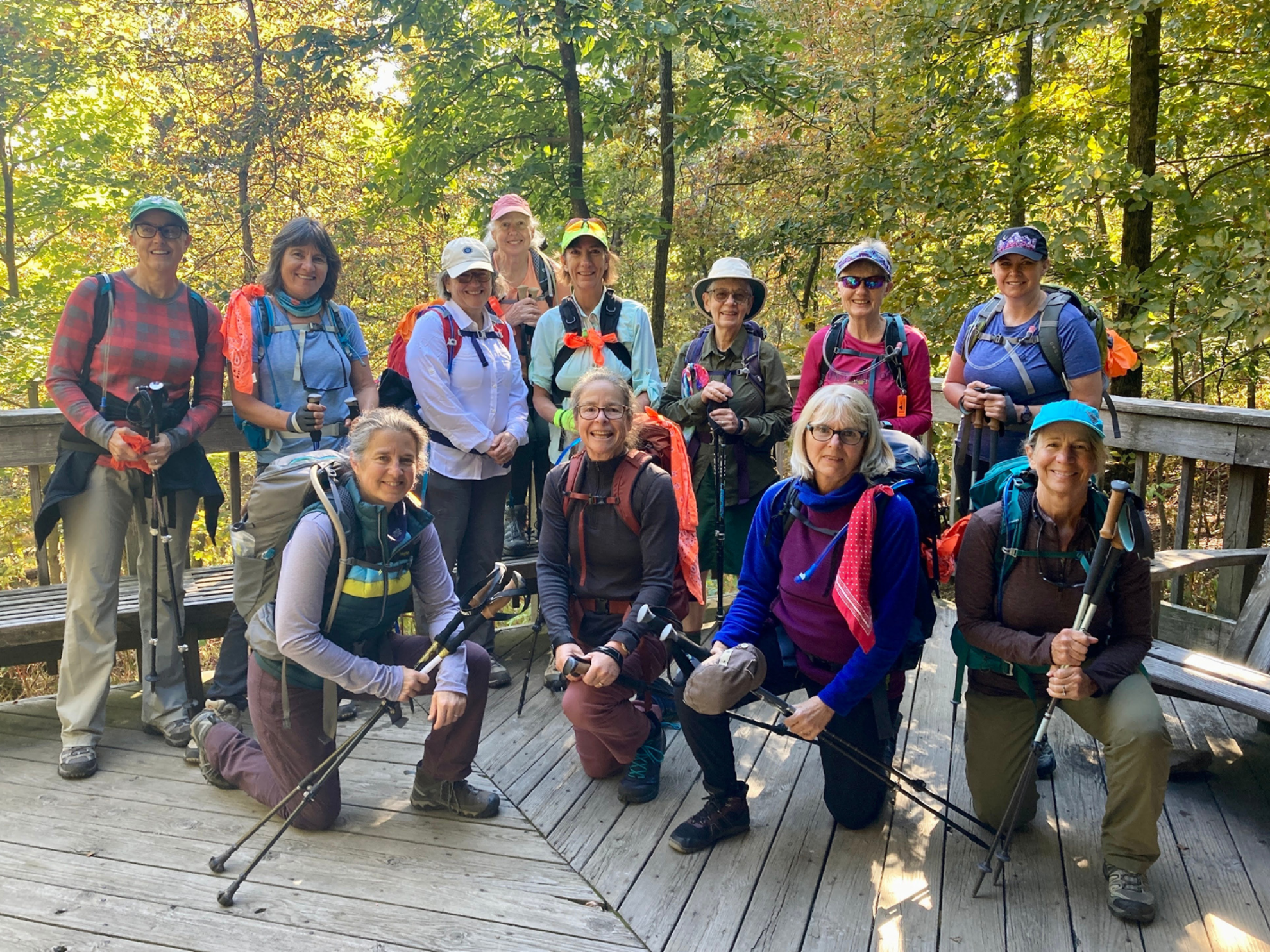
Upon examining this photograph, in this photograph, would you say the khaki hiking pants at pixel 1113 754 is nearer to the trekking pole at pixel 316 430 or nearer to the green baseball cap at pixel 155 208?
the trekking pole at pixel 316 430

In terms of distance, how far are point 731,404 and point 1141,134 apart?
418 cm

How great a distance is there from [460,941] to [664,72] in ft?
23.2

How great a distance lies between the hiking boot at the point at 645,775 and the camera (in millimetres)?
3191

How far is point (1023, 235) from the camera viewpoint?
11.0 ft

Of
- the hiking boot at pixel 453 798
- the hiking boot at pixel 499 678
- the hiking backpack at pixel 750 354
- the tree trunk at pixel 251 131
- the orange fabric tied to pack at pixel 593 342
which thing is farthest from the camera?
the tree trunk at pixel 251 131

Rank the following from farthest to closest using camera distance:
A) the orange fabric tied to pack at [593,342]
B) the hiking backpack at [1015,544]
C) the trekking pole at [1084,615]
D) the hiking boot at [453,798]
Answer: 1. the orange fabric tied to pack at [593,342]
2. the hiking boot at [453,798]
3. the hiking backpack at [1015,544]
4. the trekking pole at [1084,615]

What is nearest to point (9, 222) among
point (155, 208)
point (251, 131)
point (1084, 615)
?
point (251, 131)

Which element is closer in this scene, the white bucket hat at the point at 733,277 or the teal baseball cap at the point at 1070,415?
the teal baseball cap at the point at 1070,415

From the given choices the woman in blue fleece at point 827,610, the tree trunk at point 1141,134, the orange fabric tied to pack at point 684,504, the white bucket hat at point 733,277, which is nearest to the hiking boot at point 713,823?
the woman in blue fleece at point 827,610

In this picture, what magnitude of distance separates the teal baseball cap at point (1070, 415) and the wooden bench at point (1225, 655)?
3.02ft

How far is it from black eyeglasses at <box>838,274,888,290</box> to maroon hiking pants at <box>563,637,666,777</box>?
168cm

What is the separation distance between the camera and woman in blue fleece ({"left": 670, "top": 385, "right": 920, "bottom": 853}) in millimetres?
2779

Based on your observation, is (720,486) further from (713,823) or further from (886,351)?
(713,823)

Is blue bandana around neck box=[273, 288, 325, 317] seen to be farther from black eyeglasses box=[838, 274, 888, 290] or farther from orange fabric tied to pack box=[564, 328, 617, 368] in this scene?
black eyeglasses box=[838, 274, 888, 290]
